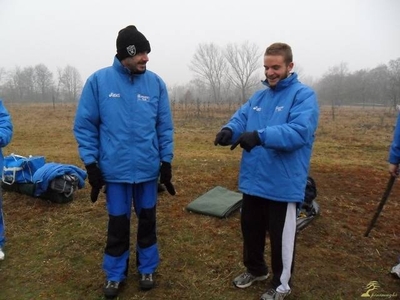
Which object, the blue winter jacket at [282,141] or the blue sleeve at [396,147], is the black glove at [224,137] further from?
the blue sleeve at [396,147]

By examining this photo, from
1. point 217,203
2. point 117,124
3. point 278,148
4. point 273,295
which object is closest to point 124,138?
point 117,124

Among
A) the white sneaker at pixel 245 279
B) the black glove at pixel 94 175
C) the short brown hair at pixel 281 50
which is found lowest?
the white sneaker at pixel 245 279

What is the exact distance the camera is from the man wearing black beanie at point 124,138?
2592mm

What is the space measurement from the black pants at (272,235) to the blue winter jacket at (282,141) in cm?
14

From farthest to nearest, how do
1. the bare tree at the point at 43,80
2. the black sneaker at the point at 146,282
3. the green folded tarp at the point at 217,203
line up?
the bare tree at the point at 43,80, the green folded tarp at the point at 217,203, the black sneaker at the point at 146,282

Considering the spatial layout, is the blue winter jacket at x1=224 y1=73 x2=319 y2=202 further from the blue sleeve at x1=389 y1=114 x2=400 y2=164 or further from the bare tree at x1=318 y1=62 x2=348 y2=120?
the bare tree at x1=318 y1=62 x2=348 y2=120

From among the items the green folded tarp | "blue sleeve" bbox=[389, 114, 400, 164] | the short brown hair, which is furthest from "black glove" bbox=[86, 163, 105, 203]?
"blue sleeve" bbox=[389, 114, 400, 164]

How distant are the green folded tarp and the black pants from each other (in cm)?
125

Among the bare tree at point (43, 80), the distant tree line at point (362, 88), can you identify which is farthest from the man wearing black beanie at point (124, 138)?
the bare tree at point (43, 80)

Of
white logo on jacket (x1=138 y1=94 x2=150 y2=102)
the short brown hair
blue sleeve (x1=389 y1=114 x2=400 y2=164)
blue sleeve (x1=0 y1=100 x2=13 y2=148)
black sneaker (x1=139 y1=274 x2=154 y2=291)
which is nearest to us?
the short brown hair

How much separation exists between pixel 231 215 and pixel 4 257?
2.44 metres

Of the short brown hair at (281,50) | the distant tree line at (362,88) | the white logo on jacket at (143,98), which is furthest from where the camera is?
the distant tree line at (362,88)

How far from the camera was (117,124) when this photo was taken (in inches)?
103

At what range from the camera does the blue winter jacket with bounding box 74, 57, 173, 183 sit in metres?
2.59
